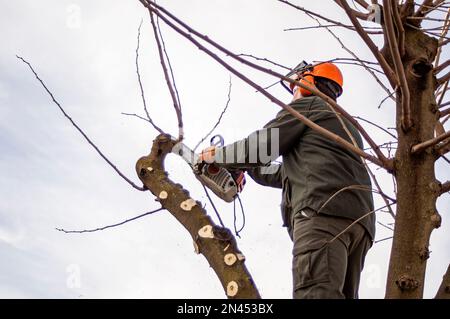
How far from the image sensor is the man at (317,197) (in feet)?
9.82

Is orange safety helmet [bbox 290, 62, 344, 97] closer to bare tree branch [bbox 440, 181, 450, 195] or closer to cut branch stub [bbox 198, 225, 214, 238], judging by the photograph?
cut branch stub [bbox 198, 225, 214, 238]

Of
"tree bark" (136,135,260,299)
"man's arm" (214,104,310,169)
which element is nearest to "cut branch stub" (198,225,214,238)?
"tree bark" (136,135,260,299)

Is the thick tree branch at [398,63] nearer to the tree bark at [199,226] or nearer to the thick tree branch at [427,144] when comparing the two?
the thick tree branch at [427,144]

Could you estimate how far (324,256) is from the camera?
297 centimetres

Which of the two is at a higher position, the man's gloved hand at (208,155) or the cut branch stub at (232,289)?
the man's gloved hand at (208,155)

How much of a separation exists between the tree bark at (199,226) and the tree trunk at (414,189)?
26.5 inches

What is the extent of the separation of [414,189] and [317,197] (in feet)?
4.64

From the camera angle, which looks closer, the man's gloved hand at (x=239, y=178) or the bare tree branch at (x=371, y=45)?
the bare tree branch at (x=371, y=45)

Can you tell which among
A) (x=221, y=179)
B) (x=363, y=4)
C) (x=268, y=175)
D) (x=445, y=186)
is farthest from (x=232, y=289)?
(x=268, y=175)

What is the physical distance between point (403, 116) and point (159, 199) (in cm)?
150

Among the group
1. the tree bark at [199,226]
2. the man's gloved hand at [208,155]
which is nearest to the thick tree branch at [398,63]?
the tree bark at [199,226]

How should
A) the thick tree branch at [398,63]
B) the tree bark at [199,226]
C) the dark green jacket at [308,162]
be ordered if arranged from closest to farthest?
the thick tree branch at [398,63]
the tree bark at [199,226]
the dark green jacket at [308,162]

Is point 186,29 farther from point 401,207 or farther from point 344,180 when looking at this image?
point 344,180
